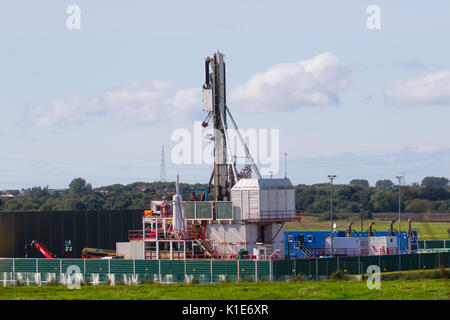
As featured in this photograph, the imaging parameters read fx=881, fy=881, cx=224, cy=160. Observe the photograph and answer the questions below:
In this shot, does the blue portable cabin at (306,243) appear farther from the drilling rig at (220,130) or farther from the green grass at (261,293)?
the green grass at (261,293)

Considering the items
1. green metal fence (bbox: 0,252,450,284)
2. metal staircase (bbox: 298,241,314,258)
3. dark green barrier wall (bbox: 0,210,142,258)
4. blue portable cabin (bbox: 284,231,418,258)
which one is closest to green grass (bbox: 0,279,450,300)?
green metal fence (bbox: 0,252,450,284)

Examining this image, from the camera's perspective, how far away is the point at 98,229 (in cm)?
8188

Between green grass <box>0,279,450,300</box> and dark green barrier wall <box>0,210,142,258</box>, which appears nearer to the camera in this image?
green grass <box>0,279,450,300</box>

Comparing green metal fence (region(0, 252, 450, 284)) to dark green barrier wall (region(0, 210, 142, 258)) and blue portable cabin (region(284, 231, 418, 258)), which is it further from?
dark green barrier wall (region(0, 210, 142, 258))

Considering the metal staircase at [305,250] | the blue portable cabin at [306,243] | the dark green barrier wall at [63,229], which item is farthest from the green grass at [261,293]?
the dark green barrier wall at [63,229]

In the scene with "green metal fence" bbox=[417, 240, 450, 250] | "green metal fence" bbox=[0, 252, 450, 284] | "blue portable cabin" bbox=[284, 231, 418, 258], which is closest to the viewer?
"green metal fence" bbox=[0, 252, 450, 284]

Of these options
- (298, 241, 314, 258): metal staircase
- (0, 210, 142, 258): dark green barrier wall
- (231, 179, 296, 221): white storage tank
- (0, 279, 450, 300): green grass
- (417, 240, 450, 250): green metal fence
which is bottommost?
(417, 240, 450, 250): green metal fence

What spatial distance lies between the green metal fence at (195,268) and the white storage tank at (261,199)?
654 centimetres

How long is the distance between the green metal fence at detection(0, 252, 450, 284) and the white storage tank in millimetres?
6541

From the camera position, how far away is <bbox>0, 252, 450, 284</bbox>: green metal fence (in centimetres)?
5819

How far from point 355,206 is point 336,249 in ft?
233

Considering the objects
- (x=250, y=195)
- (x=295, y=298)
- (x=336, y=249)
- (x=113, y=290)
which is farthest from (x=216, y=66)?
(x=295, y=298)

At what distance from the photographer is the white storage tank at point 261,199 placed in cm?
6512
